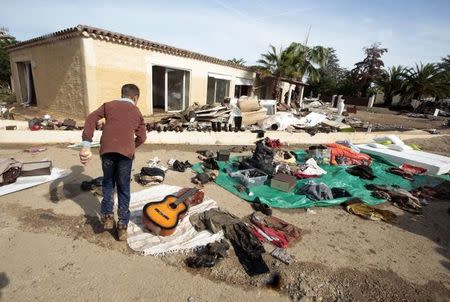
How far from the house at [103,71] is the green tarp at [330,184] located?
5677 mm

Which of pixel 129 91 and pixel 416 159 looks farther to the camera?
pixel 416 159

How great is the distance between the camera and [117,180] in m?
3.11

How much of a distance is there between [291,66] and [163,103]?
10042 mm

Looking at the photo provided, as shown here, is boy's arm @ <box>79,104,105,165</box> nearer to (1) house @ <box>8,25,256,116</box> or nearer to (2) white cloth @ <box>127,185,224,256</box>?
(2) white cloth @ <box>127,185,224,256</box>

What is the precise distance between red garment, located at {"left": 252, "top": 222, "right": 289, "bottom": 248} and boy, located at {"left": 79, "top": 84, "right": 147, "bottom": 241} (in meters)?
1.86

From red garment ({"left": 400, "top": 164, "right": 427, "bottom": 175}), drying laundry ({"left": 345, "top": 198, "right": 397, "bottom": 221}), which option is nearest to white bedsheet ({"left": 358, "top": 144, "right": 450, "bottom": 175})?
red garment ({"left": 400, "top": 164, "right": 427, "bottom": 175})

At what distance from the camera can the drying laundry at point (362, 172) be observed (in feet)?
20.5

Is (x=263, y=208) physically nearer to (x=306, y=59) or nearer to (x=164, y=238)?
(x=164, y=238)

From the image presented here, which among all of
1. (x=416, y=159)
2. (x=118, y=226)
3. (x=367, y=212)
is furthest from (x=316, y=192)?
(x=416, y=159)

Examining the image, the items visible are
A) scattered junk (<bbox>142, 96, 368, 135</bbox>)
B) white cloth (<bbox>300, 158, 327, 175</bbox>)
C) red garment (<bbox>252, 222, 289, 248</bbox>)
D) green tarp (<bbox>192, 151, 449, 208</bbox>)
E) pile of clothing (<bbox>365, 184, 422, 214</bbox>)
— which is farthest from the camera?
scattered junk (<bbox>142, 96, 368, 135</bbox>)

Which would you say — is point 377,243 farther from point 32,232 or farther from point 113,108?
point 32,232

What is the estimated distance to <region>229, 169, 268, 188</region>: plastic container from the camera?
5.25 metres

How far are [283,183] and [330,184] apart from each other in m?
1.40

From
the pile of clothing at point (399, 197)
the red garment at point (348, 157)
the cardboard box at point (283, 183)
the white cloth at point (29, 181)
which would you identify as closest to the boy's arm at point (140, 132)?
the white cloth at point (29, 181)
